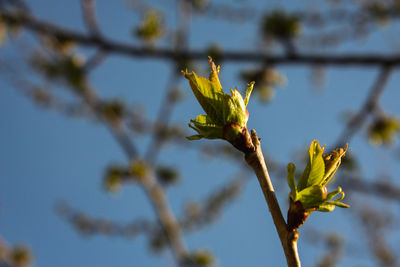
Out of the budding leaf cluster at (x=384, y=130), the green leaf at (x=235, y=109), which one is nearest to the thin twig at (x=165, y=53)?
the budding leaf cluster at (x=384, y=130)

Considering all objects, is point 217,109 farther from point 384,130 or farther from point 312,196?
point 384,130

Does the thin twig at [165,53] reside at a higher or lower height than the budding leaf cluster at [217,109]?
higher

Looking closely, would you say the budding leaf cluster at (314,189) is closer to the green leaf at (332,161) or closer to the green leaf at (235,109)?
the green leaf at (332,161)

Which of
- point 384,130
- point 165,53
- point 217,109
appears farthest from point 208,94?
point 384,130

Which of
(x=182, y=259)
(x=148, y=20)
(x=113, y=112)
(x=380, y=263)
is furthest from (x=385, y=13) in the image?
(x=380, y=263)

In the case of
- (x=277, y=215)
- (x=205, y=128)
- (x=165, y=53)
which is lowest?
(x=277, y=215)

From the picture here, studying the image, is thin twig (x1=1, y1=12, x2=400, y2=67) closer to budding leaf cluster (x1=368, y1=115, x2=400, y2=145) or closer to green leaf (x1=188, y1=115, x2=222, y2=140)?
budding leaf cluster (x1=368, y1=115, x2=400, y2=145)
